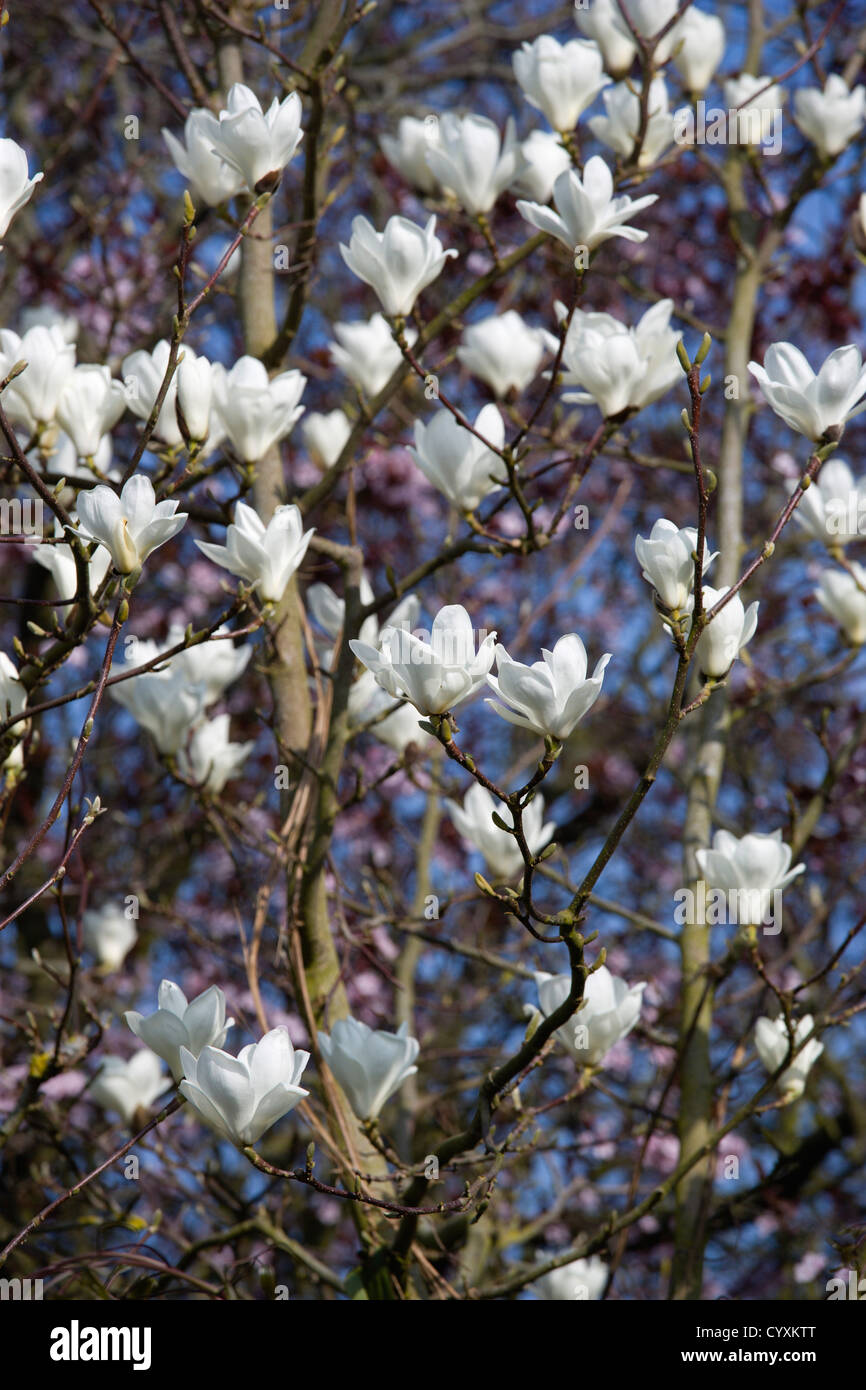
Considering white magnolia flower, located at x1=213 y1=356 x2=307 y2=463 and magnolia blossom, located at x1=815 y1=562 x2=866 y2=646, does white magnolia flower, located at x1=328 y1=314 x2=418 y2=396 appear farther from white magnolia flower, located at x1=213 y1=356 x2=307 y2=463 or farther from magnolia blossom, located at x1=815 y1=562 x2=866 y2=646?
magnolia blossom, located at x1=815 y1=562 x2=866 y2=646

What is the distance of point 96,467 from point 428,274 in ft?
1.90

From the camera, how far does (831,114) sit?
294 centimetres

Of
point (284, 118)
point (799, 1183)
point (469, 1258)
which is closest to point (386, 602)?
point (284, 118)

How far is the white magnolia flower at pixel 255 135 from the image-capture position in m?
1.99

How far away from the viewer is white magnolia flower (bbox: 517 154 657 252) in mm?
1977

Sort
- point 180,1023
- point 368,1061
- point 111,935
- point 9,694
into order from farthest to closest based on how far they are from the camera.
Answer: point 111,935 < point 9,694 < point 368,1061 < point 180,1023

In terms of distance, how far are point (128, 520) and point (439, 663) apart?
1.41 feet

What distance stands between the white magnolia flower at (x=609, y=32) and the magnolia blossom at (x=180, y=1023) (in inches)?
75.7

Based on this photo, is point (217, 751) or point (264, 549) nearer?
point (264, 549)

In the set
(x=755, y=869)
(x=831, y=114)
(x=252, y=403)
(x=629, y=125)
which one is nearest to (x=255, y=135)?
(x=252, y=403)

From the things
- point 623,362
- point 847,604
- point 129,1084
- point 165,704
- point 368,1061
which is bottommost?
point 129,1084

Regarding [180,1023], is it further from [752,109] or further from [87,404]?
[752,109]

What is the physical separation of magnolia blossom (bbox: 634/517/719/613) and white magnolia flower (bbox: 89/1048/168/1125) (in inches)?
54.6
